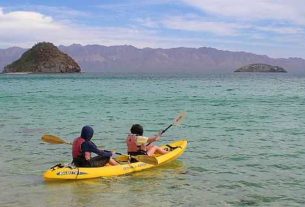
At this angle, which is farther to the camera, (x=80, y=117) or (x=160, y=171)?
(x=80, y=117)

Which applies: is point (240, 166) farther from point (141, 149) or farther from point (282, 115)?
point (282, 115)

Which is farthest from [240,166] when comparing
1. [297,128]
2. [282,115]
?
[282,115]

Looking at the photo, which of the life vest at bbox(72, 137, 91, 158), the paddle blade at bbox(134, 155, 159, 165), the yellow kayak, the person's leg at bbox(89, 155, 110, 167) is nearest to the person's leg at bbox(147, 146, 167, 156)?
the yellow kayak

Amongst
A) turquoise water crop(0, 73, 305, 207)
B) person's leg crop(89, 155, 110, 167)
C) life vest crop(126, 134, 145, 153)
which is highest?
life vest crop(126, 134, 145, 153)

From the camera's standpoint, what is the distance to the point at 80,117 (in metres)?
28.0

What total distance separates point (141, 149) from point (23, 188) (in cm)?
367

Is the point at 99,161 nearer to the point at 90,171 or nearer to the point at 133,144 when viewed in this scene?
the point at 90,171

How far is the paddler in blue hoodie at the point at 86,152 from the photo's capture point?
12.4 meters

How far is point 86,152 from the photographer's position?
12523mm

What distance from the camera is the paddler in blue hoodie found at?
12.4 meters

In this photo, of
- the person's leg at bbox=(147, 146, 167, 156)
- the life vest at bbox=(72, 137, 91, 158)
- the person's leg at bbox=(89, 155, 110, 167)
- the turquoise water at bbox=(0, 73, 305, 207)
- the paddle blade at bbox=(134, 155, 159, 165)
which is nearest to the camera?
the turquoise water at bbox=(0, 73, 305, 207)

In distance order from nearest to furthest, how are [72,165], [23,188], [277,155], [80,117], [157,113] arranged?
1. [23,188]
2. [72,165]
3. [277,155]
4. [80,117]
5. [157,113]

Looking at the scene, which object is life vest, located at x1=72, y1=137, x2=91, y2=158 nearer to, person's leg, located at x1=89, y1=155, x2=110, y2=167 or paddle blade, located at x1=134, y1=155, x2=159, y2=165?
person's leg, located at x1=89, y1=155, x2=110, y2=167

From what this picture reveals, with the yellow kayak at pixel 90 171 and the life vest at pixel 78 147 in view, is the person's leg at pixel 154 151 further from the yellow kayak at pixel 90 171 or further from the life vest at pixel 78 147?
the life vest at pixel 78 147
